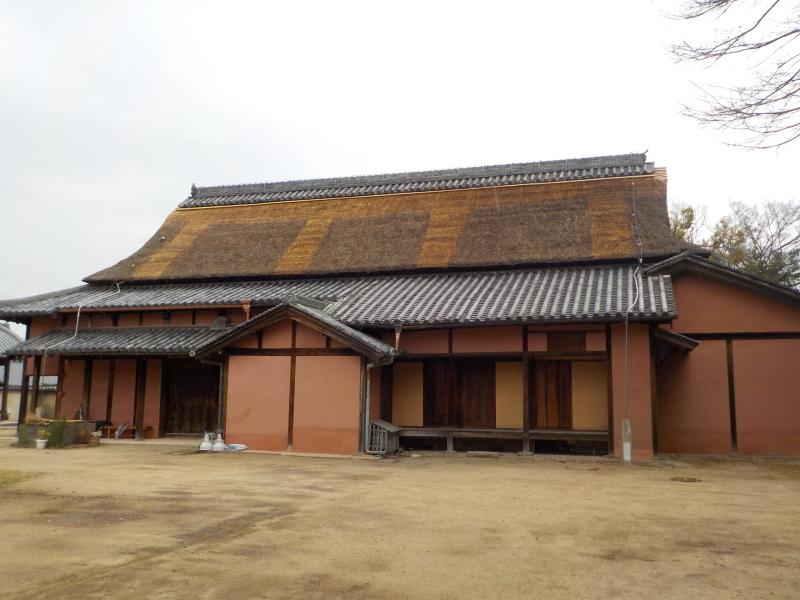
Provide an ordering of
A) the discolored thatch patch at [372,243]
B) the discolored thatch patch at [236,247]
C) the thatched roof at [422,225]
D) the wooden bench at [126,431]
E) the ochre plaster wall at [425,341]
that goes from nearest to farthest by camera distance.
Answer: the ochre plaster wall at [425,341] < the thatched roof at [422,225] < the wooden bench at [126,431] < the discolored thatch patch at [372,243] < the discolored thatch patch at [236,247]

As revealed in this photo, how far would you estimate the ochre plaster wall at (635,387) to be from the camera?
1053cm

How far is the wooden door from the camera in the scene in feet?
40.2

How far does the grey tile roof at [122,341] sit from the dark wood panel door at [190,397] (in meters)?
0.89

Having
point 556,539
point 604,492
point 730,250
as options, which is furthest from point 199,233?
point 730,250

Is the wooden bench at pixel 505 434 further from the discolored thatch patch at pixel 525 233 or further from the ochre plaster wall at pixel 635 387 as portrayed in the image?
the discolored thatch patch at pixel 525 233

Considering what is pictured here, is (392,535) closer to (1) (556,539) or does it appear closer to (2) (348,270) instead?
(1) (556,539)

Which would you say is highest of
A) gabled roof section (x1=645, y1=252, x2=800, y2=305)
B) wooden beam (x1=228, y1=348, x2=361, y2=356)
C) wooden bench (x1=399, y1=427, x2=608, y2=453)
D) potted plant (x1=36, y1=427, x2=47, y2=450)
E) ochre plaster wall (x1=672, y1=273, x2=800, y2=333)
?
gabled roof section (x1=645, y1=252, x2=800, y2=305)

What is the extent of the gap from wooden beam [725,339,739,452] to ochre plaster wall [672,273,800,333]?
1.13 ft

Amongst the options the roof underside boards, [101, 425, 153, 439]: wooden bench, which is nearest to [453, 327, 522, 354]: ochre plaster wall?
the roof underside boards

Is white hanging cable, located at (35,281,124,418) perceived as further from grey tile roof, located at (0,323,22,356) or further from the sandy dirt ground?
grey tile roof, located at (0,323,22,356)

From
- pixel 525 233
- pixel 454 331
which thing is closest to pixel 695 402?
pixel 454 331

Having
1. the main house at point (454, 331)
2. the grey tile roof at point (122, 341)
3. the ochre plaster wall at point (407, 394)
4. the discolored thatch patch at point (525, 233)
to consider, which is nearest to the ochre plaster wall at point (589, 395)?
the main house at point (454, 331)

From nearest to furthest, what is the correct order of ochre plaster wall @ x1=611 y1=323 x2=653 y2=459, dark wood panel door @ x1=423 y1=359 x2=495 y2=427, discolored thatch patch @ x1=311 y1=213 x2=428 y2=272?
ochre plaster wall @ x1=611 y1=323 x2=653 y2=459 < dark wood panel door @ x1=423 y1=359 x2=495 y2=427 < discolored thatch patch @ x1=311 y1=213 x2=428 y2=272

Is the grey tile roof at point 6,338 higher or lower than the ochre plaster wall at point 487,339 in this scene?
higher
